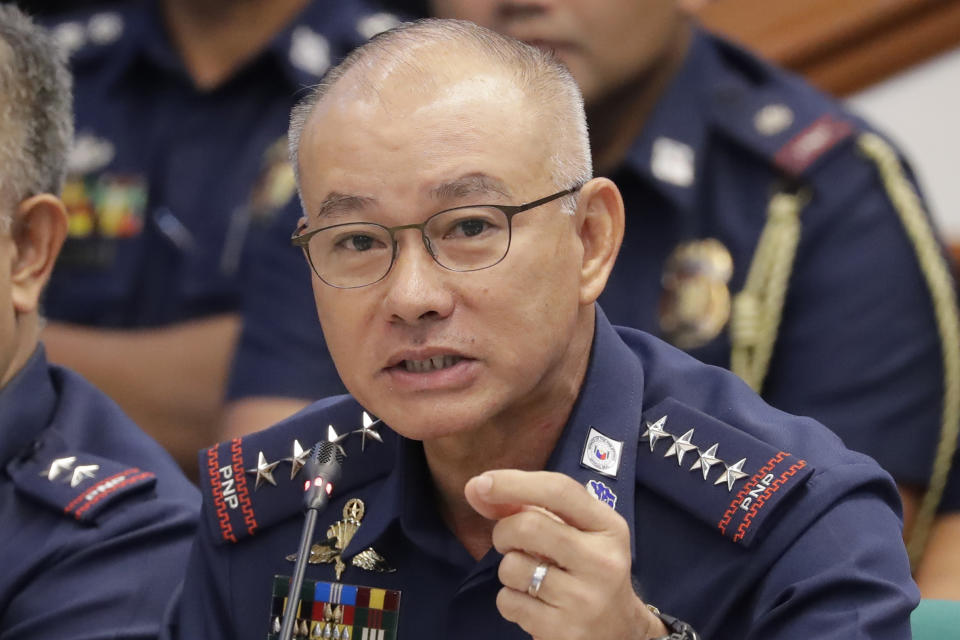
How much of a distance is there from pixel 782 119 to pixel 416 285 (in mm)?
1252

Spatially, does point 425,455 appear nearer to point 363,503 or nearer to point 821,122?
point 363,503

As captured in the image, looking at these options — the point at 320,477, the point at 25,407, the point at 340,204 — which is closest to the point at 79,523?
the point at 25,407

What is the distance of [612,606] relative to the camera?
4.82 ft

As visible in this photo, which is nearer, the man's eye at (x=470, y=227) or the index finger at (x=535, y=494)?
the index finger at (x=535, y=494)

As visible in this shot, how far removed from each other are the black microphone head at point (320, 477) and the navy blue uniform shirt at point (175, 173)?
1179 millimetres

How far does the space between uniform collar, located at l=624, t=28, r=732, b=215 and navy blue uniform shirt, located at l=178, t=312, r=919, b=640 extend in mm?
769

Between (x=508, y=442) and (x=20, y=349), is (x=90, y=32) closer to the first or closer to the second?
(x=20, y=349)

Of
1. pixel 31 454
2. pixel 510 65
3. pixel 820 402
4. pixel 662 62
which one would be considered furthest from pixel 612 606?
pixel 662 62

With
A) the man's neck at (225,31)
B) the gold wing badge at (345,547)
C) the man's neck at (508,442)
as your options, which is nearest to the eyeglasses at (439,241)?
the man's neck at (508,442)

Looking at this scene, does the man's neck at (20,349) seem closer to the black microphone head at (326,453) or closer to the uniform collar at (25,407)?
the uniform collar at (25,407)

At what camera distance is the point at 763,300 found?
8.36ft

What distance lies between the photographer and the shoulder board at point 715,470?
64.4 inches

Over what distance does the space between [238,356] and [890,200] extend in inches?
40.8

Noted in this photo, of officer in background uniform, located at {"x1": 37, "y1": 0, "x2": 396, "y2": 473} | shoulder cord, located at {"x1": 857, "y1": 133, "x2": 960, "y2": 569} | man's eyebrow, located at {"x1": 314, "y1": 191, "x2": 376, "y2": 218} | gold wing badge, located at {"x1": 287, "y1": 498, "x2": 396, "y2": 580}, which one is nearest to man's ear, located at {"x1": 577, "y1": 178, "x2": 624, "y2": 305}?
man's eyebrow, located at {"x1": 314, "y1": 191, "x2": 376, "y2": 218}
